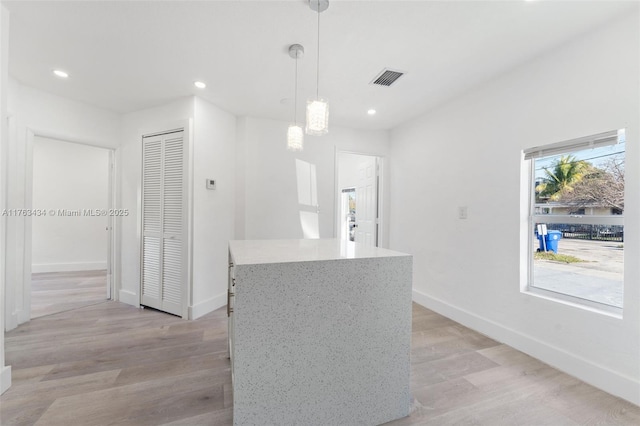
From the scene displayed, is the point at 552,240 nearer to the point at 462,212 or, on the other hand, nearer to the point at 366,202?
the point at 462,212

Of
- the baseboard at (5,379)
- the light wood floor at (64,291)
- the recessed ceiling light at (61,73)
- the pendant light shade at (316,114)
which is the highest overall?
the recessed ceiling light at (61,73)

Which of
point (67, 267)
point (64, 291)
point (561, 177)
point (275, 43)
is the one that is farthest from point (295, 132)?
point (67, 267)

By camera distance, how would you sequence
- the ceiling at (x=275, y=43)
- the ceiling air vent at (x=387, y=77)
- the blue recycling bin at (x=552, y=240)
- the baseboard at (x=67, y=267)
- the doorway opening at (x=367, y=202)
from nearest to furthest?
the ceiling at (x=275, y=43) < the blue recycling bin at (x=552, y=240) < the ceiling air vent at (x=387, y=77) < the doorway opening at (x=367, y=202) < the baseboard at (x=67, y=267)

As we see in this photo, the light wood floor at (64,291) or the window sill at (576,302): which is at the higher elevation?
the window sill at (576,302)

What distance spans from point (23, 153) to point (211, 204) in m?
1.86

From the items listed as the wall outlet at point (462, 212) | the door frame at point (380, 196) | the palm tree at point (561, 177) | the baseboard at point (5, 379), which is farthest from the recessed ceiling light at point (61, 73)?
the palm tree at point (561, 177)

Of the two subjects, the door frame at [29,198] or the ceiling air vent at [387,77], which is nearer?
the ceiling air vent at [387,77]

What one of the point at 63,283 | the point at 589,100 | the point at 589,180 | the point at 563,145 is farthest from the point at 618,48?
the point at 63,283

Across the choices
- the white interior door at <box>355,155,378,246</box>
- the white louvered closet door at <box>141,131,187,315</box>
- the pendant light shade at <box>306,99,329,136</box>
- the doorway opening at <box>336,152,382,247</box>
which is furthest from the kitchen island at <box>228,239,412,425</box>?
the white interior door at <box>355,155,378,246</box>

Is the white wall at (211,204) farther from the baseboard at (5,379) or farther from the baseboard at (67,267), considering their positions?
the baseboard at (67,267)

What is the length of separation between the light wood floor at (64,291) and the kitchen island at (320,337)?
10.9 feet

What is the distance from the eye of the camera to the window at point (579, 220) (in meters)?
1.95

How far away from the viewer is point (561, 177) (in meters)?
2.27

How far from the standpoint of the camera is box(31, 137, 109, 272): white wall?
514 cm
